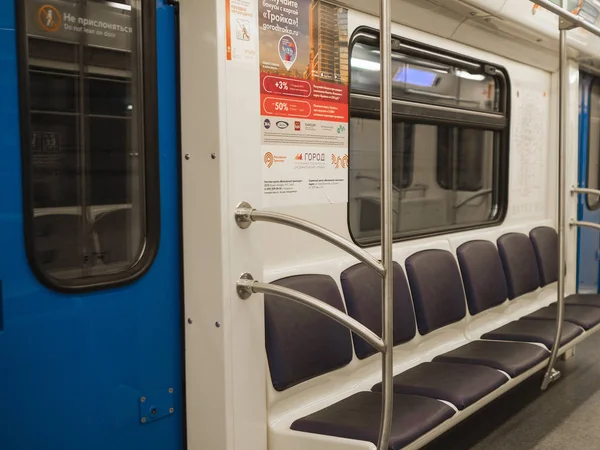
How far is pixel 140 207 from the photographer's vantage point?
225 centimetres

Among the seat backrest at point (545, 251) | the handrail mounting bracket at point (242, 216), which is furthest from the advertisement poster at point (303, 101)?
the seat backrest at point (545, 251)

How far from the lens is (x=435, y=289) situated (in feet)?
11.5

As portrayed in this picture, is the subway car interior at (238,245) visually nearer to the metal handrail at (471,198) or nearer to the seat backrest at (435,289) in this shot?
the seat backrest at (435,289)

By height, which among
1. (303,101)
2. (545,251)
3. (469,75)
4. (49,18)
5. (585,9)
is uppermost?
(585,9)

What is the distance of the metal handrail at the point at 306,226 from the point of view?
6.55ft

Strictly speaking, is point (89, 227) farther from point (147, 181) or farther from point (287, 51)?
point (287, 51)

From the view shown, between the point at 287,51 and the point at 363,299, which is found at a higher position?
the point at 287,51

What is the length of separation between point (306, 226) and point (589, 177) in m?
4.72

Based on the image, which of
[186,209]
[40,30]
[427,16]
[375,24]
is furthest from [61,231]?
[427,16]

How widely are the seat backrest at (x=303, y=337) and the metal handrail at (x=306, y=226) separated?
0.38 metres

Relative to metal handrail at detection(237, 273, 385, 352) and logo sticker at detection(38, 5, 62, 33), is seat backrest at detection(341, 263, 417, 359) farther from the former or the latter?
logo sticker at detection(38, 5, 62, 33)

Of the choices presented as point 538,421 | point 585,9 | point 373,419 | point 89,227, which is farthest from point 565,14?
point 89,227

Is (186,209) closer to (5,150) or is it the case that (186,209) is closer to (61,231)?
(61,231)

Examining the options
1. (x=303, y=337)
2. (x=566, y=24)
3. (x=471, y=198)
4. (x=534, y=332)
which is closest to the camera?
(x=303, y=337)
